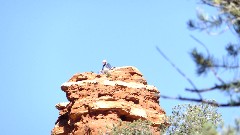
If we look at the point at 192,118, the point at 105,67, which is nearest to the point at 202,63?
the point at 192,118

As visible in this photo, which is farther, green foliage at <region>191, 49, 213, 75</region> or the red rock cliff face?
the red rock cliff face

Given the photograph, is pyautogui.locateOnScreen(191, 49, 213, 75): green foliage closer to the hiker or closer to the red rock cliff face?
the red rock cliff face

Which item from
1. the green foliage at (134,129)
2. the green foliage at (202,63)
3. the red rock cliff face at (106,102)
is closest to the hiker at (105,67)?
the red rock cliff face at (106,102)

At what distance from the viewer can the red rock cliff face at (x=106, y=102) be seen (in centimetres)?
3781

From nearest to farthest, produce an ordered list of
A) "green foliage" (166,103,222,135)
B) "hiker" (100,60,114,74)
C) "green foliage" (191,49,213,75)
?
"green foliage" (191,49,213,75)
"green foliage" (166,103,222,135)
"hiker" (100,60,114,74)

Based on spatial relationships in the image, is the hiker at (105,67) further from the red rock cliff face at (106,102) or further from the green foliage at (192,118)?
the green foliage at (192,118)

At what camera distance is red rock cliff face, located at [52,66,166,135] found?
37812 millimetres

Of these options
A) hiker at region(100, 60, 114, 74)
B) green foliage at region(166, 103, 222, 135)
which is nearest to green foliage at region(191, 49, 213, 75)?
green foliage at region(166, 103, 222, 135)

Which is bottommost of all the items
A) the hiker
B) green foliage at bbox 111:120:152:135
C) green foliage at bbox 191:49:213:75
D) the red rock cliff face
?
green foliage at bbox 191:49:213:75

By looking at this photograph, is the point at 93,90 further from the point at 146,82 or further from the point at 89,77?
the point at 146,82

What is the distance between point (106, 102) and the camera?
1515 inches

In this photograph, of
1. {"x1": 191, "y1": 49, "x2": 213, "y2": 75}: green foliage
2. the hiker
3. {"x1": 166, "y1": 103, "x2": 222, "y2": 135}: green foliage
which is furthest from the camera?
the hiker

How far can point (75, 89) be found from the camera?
4094cm

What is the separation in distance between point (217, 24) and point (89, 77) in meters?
32.0
